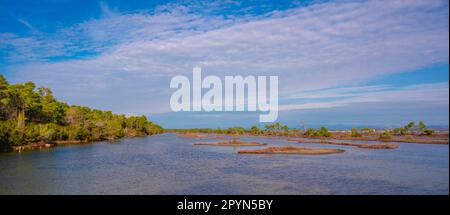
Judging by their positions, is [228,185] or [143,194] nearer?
[143,194]

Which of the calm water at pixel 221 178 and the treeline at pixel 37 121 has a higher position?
the treeline at pixel 37 121

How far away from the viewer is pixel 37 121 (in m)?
73.0

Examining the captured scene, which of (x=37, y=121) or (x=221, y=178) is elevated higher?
(x=37, y=121)

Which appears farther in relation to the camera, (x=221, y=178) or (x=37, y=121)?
(x=37, y=121)

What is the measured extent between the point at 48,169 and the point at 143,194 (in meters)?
14.5

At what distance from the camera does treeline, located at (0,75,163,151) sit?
50.3 meters

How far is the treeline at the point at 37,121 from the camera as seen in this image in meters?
50.3

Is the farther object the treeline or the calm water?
the treeline

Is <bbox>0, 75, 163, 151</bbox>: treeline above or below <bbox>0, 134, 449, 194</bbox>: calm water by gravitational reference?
above

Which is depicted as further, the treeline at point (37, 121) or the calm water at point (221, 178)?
the treeline at point (37, 121)

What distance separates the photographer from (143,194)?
21109mm
